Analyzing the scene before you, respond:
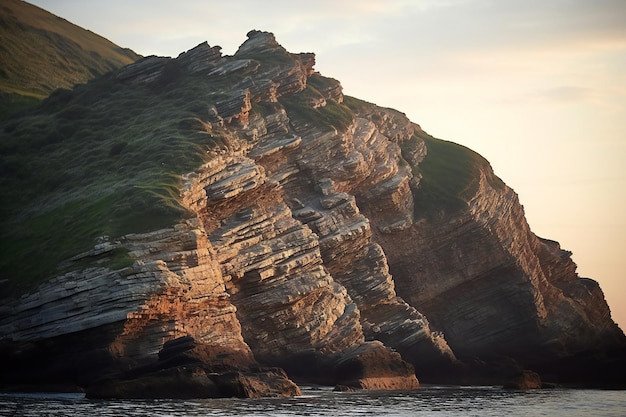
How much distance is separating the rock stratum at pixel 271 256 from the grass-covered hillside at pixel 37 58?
28.9 m

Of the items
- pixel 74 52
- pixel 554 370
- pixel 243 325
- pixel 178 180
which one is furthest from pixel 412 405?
pixel 74 52

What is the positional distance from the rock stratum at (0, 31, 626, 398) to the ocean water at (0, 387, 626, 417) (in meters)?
3.87

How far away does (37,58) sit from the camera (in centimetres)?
17212

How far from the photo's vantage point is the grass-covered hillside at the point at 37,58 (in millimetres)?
154375

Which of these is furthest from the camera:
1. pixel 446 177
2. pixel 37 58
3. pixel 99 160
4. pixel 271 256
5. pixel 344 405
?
pixel 37 58

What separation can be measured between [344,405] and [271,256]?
27671 millimetres

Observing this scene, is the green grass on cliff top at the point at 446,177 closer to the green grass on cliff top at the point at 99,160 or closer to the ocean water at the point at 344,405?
the green grass on cliff top at the point at 99,160

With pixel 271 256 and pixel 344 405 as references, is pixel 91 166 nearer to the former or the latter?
pixel 271 256

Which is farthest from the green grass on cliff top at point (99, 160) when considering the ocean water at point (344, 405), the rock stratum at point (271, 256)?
the ocean water at point (344, 405)

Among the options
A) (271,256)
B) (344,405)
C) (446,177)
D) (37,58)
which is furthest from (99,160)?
(37,58)

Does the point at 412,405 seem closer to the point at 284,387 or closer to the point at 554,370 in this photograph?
the point at 284,387

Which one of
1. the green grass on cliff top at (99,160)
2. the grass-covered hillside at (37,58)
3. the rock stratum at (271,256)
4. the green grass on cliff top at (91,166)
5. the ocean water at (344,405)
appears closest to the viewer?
the ocean water at (344,405)

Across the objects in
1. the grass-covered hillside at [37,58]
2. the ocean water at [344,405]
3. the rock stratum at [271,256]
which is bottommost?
the ocean water at [344,405]

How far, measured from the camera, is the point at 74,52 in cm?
18700
